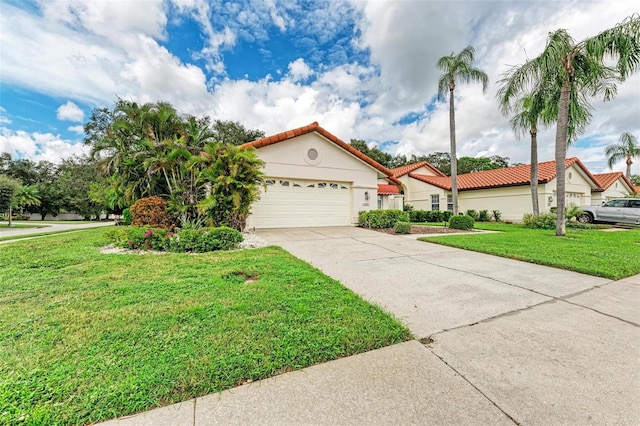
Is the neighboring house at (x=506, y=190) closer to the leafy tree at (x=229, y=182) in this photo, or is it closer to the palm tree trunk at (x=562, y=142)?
the palm tree trunk at (x=562, y=142)

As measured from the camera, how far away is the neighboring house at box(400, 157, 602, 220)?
17219 millimetres

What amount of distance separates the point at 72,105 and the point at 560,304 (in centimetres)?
2235

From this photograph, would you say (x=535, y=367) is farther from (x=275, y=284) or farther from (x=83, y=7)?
(x=83, y=7)

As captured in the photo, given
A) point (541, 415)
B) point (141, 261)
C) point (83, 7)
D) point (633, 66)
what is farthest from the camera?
point (633, 66)

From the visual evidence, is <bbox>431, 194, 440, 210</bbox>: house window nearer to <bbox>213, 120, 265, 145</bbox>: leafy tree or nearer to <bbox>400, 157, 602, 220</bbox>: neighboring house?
<bbox>400, 157, 602, 220</bbox>: neighboring house

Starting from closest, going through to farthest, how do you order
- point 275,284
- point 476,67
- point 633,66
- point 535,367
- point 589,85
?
point 535,367 < point 275,284 < point 633,66 < point 589,85 < point 476,67

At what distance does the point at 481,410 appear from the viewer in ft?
5.51

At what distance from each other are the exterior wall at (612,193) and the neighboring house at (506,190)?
0.76 meters

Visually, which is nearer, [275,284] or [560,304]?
[560,304]

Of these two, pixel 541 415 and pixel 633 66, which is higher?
pixel 633 66

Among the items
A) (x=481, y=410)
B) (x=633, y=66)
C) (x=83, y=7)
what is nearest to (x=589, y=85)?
(x=633, y=66)

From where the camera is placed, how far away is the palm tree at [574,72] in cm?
894

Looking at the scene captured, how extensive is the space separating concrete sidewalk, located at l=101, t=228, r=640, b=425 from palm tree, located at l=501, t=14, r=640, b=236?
9297 mm

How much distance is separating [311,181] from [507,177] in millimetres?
15618
